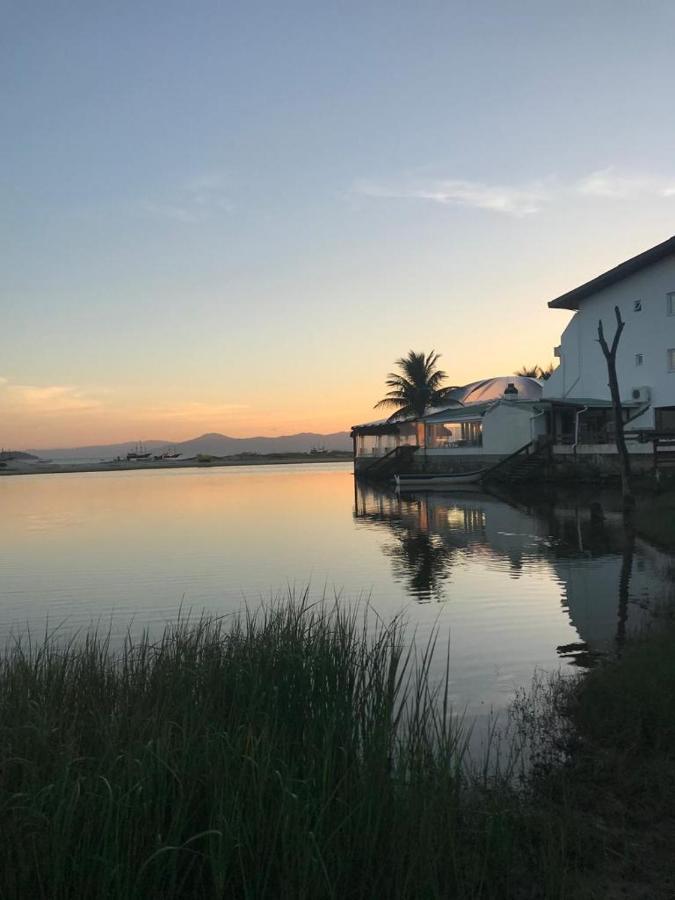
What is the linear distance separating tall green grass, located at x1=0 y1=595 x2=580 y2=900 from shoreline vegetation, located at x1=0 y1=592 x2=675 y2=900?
1 centimetres

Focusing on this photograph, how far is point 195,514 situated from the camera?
36.6 m

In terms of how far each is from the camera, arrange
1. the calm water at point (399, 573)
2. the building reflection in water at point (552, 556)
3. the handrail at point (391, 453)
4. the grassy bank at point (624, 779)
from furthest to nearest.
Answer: the handrail at point (391, 453)
the building reflection in water at point (552, 556)
the calm water at point (399, 573)
the grassy bank at point (624, 779)

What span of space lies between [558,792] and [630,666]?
2.60 m

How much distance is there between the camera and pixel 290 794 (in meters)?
4.08

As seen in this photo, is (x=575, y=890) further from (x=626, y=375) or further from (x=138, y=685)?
(x=626, y=375)

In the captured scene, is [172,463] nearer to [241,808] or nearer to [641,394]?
[641,394]

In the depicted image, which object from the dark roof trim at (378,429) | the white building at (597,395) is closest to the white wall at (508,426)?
the white building at (597,395)

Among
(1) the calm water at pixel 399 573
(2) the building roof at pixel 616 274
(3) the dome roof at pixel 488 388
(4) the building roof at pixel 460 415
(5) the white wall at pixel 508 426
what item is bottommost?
(1) the calm water at pixel 399 573

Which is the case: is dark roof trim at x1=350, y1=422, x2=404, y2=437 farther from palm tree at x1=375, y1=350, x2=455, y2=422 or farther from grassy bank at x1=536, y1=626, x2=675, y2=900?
grassy bank at x1=536, y1=626, x2=675, y2=900

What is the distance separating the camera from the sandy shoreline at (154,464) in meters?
129

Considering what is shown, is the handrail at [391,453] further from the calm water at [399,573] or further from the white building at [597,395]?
the calm water at [399,573]

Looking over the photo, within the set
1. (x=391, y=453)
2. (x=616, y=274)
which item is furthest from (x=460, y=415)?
(x=616, y=274)

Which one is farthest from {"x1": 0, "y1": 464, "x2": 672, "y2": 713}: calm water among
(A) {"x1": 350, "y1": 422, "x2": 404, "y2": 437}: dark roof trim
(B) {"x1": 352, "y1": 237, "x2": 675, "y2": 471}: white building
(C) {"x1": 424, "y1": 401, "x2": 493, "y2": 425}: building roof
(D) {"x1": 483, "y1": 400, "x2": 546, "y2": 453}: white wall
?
(A) {"x1": 350, "y1": 422, "x2": 404, "y2": 437}: dark roof trim

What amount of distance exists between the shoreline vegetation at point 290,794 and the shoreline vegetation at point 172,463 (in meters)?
126
